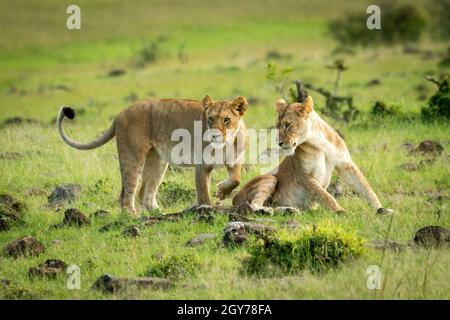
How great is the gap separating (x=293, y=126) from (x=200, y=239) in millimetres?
1544

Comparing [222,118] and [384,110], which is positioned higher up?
[222,118]

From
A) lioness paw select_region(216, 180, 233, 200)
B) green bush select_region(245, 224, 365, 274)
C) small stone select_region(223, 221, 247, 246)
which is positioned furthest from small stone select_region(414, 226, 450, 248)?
lioness paw select_region(216, 180, 233, 200)

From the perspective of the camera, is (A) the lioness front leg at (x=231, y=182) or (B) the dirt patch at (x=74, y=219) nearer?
(B) the dirt patch at (x=74, y=219)

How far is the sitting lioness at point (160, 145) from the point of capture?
957cm

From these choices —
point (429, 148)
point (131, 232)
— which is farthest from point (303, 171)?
point (429, 148)

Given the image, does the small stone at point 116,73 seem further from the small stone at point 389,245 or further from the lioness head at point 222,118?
the small stone at point 389,245

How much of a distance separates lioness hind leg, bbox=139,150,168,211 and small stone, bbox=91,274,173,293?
3.19 metres

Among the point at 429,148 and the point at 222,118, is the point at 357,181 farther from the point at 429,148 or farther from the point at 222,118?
the point at 429,148

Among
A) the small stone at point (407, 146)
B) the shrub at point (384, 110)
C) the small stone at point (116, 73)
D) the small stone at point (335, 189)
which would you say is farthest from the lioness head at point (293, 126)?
the small stone at point (116, 73)

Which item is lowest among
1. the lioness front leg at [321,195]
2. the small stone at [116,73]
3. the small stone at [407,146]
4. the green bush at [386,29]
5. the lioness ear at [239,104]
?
the small stone at [116,73]

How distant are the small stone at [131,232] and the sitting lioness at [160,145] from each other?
3.49 ft

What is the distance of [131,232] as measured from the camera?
8.60 metres

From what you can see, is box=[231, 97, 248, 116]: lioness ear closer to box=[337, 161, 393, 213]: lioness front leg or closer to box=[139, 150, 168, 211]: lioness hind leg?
box=[337, 161, 393, 213]: lioness front leg

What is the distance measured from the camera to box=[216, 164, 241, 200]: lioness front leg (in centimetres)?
955
